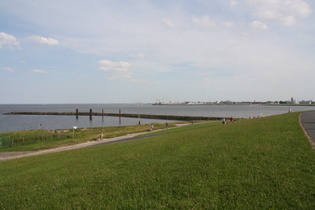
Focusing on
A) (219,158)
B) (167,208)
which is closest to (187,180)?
(167,208)

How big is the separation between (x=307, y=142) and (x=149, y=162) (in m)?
7.94

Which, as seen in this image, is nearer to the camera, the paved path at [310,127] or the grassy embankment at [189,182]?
the grassy embankment at [189,182]

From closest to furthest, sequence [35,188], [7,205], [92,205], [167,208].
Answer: [167,208]
[92,205]
[7,205]
[35,188]

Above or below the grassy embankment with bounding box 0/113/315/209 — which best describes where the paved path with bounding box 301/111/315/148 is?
above

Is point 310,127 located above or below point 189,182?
above

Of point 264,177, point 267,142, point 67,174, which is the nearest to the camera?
point 264,177

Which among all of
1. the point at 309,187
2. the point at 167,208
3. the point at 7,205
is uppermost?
the point at 309,187

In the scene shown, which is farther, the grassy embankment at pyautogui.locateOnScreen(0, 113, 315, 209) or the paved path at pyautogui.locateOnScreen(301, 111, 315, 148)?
the paved path at pyautogui.locateOnScreen(301, 111, 315, 148)

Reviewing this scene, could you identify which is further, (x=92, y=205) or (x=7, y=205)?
(x=7, y=205)

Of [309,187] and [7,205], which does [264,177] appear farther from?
[7,205]

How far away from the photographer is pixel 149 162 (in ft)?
38.1

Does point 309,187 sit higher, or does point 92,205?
point 309,187

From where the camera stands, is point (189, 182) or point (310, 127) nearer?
point (189, 182)

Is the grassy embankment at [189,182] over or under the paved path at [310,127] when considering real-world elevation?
under
